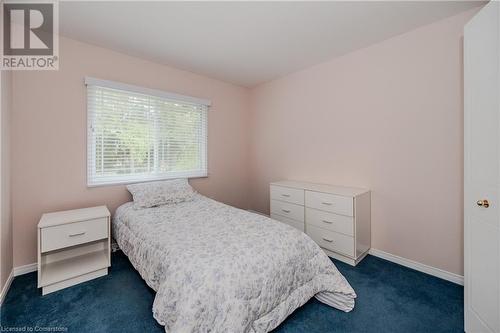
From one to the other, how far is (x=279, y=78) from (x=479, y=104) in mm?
2596

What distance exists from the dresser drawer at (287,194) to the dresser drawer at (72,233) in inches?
79.4

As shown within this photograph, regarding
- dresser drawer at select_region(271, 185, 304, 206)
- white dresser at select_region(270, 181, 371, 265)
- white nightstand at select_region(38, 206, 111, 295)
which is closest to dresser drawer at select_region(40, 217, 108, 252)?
white nightstand at select_region(38, 206, 111, 295)

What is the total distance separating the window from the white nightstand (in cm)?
58

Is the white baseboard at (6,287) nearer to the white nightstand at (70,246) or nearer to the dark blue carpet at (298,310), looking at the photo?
the dark blue carpet at (298,310)

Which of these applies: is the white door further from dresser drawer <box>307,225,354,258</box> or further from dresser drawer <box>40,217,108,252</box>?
dresser drawer <box>40,217,108,252</box>

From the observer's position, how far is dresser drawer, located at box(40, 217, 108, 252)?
1854 millimetres

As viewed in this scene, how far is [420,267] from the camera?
221 cm

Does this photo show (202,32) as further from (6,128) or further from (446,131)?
(446,131)

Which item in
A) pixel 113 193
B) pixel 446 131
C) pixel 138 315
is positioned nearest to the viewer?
pixel 138 315

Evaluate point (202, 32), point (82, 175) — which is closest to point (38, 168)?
point (82, 175)

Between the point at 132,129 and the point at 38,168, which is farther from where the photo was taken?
the point at 132,129

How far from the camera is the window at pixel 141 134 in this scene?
2.51m

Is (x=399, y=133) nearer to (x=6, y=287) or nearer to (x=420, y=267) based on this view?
(x=420, y=267)

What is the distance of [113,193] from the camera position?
2.63m
